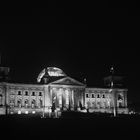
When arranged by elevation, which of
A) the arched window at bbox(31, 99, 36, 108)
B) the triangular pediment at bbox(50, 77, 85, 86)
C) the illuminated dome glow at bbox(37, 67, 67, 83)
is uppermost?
the illuminated dome glow at bbox(37, 67, 67, 83)

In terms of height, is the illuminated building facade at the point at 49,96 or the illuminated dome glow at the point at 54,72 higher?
the illuminated dome glow at the point at 54,72

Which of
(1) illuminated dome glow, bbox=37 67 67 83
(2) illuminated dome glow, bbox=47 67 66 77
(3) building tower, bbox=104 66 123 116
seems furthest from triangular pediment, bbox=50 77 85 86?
(3) building tower, bbox=104 66 123 116

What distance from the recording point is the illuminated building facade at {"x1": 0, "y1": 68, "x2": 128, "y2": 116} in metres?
121

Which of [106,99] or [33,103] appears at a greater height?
[106,99]

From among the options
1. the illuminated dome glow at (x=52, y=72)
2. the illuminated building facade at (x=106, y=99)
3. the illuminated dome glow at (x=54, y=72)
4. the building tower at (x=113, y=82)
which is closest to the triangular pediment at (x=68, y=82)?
the illuminated dome glow at (x=52, y=72)

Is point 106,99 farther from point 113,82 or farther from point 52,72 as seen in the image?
point 52,72

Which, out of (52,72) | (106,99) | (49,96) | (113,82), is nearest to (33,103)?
(49,96)

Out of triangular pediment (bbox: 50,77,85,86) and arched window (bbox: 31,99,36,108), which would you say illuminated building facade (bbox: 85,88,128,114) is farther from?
arched window (bbox: 31,99,36,108)

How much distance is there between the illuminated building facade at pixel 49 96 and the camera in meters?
121

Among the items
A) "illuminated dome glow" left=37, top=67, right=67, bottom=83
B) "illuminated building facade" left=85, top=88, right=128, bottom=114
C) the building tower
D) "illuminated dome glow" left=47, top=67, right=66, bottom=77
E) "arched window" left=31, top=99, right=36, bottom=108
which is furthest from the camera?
the building tower

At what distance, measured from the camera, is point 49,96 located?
127 m

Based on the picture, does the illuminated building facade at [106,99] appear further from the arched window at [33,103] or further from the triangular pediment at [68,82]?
the arched window at [33,103]

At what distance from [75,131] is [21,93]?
78024 millimetres

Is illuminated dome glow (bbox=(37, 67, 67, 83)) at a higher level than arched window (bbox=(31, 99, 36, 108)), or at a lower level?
higher
